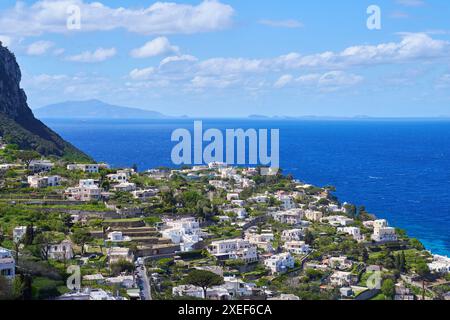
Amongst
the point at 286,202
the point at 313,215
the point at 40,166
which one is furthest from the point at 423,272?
the point at 40,166

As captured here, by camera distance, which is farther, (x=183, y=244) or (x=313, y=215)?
(x=313, y=215)

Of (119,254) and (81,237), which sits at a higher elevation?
(81,237)

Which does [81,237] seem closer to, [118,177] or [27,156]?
[118,177]

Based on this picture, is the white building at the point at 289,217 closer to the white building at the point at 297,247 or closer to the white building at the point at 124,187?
the white building at the point at 297,247

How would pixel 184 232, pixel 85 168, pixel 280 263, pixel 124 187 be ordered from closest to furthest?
pixel 280 263, pixel 184 232, pixel 124 187, pixel 85 168

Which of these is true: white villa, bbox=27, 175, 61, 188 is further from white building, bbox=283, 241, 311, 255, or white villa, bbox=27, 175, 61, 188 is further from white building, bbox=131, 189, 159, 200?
white building, bbox=283, 241, 311, 255

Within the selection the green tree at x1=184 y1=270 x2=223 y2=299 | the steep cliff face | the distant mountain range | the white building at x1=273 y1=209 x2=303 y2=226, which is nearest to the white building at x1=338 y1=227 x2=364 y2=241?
the white building at x1=273 y1=209 x2=303 y2=226

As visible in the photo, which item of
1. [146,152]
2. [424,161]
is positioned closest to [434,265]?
[424,161]
